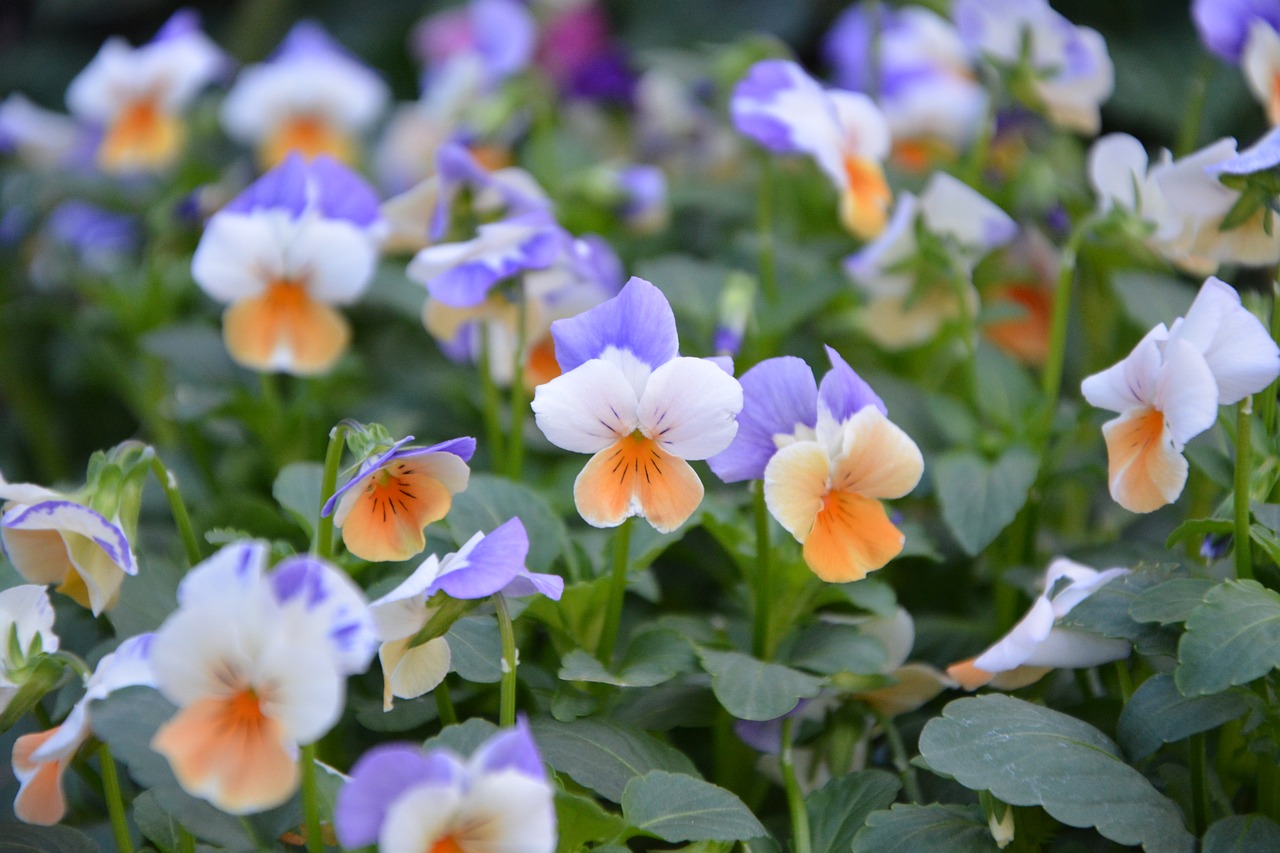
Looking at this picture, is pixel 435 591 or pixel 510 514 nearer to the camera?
pixel 435 591

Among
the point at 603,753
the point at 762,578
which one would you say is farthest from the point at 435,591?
the point at 762,578

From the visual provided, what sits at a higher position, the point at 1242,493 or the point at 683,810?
the point at 1242,493

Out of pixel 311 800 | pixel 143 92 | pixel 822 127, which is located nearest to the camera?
pixel 311 800

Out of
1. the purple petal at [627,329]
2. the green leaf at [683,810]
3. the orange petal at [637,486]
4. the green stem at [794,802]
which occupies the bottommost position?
the green stem at [794,802]

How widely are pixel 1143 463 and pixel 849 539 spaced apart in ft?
0.70

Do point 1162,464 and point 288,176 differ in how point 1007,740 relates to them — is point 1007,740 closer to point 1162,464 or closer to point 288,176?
point 1162,464

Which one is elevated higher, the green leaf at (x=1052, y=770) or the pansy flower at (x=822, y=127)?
the pansy flower at (x=822, y=127)

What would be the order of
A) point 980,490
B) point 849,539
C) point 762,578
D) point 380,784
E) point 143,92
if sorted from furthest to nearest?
point 143,92 < point 980,490 < point 762,578 < point 849,539 < point 380,784

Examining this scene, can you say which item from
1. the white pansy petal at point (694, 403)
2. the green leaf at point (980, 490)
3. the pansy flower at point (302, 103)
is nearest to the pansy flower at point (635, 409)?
the white pansy petal at point (694, 403)

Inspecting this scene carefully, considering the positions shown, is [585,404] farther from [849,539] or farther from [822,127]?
[822,127]

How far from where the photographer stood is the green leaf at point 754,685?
0.75 meters

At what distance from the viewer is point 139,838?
0.82 metres

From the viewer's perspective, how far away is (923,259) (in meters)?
1.18

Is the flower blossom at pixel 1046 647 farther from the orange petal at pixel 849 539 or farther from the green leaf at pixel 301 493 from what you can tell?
the green leaf at pixel 301 493
